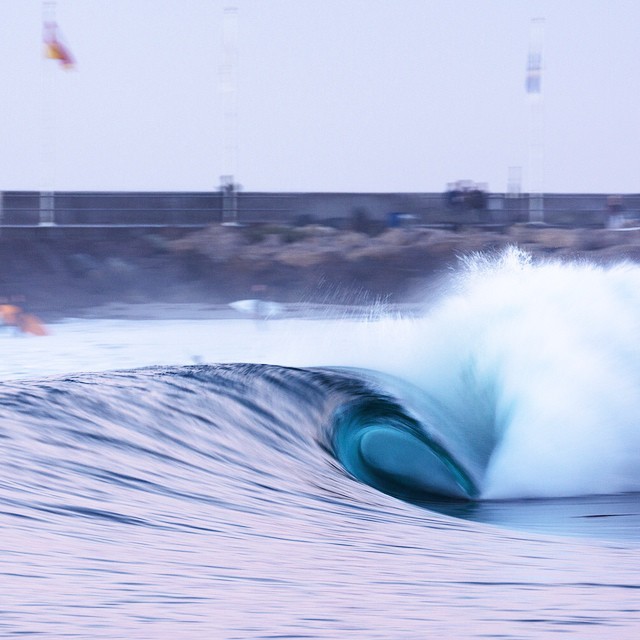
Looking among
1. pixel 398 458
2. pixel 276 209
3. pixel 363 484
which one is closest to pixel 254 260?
pixel 276 209

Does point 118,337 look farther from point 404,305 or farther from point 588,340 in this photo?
point 588,340

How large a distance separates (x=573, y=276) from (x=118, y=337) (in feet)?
60.7

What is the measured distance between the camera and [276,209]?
31.8 m

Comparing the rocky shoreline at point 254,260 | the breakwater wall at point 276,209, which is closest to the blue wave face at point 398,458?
the rocky shoreline at point 254,260

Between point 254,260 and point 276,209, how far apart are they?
2.28 m

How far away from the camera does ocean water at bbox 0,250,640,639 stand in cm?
308

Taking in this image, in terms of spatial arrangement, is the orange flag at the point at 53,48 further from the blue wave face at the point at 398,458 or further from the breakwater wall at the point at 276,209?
the blue wave face at the point at 398,458

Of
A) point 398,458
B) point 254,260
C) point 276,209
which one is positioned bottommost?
point 398,458

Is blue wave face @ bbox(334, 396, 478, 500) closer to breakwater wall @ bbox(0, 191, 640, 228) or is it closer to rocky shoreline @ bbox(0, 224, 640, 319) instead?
rocky shoreline @ bbox(0, 224, 640, 319)

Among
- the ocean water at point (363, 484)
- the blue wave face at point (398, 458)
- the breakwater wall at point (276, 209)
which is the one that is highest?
the breakwater wall at point (276, 209)

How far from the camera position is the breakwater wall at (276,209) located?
98.8 ft

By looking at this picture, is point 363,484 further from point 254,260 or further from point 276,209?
point 254,260

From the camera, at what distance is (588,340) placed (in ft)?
33.3

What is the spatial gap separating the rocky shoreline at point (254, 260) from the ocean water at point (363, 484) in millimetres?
17580
